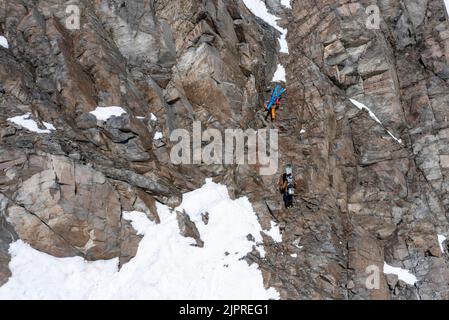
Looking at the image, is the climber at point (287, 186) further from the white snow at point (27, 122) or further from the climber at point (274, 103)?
the white snow at point (27, 122)

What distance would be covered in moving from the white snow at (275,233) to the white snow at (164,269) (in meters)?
0.59

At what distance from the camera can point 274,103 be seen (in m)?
24.9

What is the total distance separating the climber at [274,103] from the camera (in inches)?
968

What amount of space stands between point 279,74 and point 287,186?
10.2 metres

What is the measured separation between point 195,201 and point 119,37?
11.1m

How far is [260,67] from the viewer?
26.7 metres

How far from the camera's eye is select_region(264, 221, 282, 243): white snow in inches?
767
